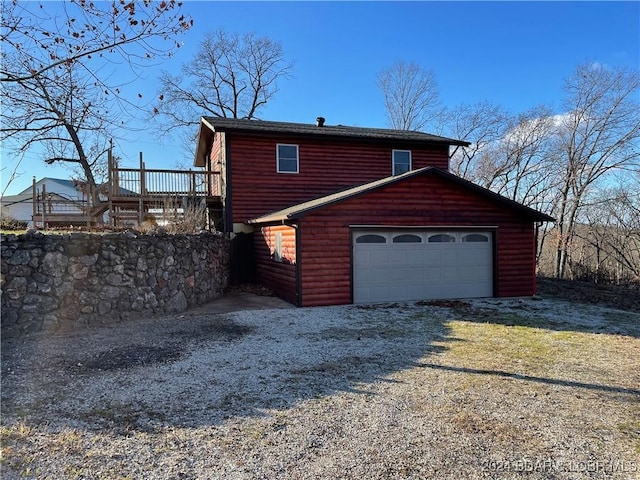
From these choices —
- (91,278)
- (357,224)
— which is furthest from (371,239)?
(91,278)

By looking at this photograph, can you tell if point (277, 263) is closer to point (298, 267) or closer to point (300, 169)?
point (298, 267)

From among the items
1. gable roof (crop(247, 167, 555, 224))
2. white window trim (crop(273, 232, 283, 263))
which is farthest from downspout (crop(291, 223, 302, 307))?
white window trim (crop(273, 232, 283, 263))

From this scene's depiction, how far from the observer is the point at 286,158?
1374cm

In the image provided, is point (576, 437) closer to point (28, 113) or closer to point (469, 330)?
point (469, 330)

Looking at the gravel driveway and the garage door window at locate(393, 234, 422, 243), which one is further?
the garage door window at locate(393, 234, 422, 243)

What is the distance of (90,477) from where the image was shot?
2.77 metres

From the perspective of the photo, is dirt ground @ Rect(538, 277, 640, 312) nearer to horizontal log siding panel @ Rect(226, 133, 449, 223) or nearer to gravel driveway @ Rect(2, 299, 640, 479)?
gravel driveway @ Rect(2, 299, 640, 479)

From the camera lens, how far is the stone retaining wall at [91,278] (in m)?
6.73

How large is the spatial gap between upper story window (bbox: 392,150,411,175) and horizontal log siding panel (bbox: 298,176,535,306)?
4.05 meters

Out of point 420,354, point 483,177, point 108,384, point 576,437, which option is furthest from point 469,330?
point 483,177

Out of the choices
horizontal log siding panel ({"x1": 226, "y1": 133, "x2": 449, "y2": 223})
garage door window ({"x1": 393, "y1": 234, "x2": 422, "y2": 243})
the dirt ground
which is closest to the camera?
the dirt ground

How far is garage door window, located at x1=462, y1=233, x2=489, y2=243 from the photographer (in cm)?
1134

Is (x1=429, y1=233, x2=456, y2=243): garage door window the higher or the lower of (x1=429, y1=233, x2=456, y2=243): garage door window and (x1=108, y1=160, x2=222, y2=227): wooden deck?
the lower

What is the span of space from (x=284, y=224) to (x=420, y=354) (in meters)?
5.41
